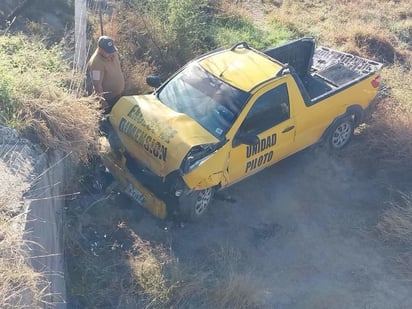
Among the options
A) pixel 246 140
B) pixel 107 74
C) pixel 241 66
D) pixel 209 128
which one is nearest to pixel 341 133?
pixel 241 66

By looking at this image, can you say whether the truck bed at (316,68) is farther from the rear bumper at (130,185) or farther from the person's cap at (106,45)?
the rear bumper at (130,185)

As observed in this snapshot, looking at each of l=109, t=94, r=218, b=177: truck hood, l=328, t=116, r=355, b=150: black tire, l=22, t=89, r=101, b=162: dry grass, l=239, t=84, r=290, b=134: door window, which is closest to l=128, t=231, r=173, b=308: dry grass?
l=109, t=94, r=218, b=177: truck hood

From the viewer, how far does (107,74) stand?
8430mm

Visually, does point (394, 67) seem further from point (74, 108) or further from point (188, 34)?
point (74, 108)

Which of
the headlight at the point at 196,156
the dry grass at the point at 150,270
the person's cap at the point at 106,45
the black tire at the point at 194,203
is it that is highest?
the person's cap at the point at 106,45

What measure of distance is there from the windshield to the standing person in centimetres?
83

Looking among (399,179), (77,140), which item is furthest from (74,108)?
(399,179)

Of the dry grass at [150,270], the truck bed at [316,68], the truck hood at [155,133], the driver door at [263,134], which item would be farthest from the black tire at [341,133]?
the dry grass at [150,270]

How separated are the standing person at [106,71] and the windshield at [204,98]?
2.73ft

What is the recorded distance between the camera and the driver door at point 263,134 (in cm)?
750

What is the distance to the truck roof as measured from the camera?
7809 mm

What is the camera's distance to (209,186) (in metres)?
7.20

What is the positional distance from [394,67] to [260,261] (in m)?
5.93

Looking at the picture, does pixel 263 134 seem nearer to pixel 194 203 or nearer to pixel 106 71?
pixel 194 203
